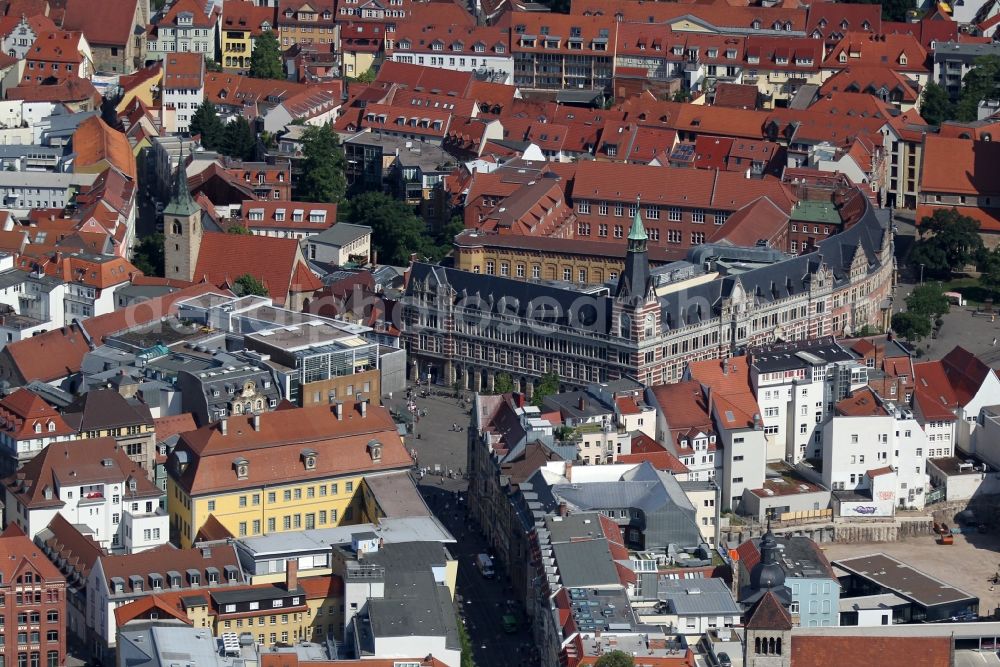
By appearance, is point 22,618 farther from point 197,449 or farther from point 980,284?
point 980,284

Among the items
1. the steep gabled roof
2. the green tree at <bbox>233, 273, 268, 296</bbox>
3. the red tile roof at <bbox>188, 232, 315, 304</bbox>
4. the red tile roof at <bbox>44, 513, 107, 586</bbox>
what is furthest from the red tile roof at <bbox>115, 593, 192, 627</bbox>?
the red tile roof at <bbox>188, 232, 315, 304</bbox>

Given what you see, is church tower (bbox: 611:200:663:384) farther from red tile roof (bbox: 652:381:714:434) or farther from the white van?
the white van

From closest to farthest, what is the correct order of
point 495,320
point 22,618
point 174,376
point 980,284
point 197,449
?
point 22,618, point 197,449, point 174,376, point 495,320, point 980,284

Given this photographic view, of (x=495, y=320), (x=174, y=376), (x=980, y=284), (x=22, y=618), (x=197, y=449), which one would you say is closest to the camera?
(x=22, y=618)

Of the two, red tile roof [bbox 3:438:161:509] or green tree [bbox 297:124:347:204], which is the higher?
green tree [bbox 297:124:347:204]

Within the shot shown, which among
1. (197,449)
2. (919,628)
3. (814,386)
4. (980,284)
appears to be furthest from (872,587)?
(980,284)

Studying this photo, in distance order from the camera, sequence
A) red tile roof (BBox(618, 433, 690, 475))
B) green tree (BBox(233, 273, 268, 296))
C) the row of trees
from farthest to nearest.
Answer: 1. the row of trees
2. green tree (BBox(233, 273, 268, 296))
3. red tile roof (BBox(618, 433, 690, 475))

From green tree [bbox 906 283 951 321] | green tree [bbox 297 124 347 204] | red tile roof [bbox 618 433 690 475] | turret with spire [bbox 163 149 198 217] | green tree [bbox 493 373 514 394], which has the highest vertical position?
turret with spire [bbox 163 149 198 217]
